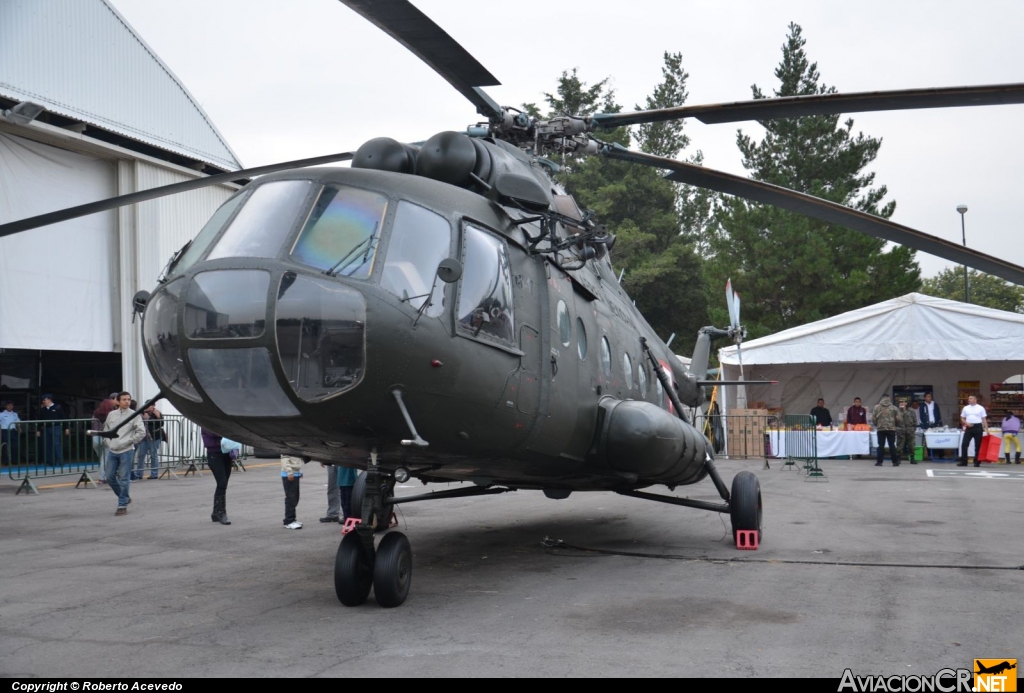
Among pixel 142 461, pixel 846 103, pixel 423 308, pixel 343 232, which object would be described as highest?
pixel 846 103

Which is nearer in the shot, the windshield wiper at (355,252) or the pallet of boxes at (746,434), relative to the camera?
the windshield wiper at (355,252)

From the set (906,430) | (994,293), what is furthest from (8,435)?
(994,293)

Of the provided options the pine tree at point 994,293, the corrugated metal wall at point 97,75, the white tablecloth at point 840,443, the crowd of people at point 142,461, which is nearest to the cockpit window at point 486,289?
Result: the crowd of people at point 142,461

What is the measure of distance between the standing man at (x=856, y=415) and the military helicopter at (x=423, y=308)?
732 inches

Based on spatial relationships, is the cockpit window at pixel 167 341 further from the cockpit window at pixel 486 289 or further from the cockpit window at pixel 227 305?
the cockpit window at pixel 486 289

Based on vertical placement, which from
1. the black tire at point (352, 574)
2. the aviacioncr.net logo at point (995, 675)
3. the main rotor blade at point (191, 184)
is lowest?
the aviacioncr.net logo at point (995, 675)

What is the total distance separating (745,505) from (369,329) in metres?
5.42

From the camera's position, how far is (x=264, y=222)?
5.86m

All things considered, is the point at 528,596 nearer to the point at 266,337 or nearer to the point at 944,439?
the point at 266,337

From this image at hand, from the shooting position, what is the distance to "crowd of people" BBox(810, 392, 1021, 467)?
2270 centimetres

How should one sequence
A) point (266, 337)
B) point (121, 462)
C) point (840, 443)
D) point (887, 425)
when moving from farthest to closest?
point (840, 443) → point (887, 425) → point (121, 462) → point (266, 337)

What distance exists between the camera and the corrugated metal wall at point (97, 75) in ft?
64.3

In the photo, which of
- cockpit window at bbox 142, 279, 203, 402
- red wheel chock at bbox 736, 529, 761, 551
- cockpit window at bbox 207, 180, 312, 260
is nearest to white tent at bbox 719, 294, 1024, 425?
red wheel chock at bbox 736, 529, 761, 551

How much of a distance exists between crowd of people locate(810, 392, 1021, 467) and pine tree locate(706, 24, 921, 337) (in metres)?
11.5
